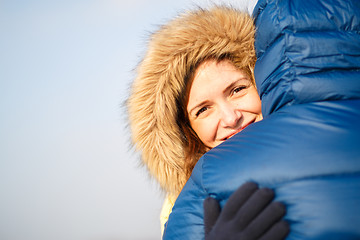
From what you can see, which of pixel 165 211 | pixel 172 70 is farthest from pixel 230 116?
pixel 165 211

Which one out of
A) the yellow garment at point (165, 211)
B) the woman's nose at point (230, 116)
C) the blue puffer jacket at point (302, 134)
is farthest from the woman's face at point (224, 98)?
the yellow garment at point (165, 211)

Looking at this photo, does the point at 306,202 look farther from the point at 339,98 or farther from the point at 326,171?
the point at 339,98

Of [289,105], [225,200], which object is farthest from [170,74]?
[225,200]

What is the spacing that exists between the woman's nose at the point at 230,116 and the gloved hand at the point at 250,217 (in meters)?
0.64

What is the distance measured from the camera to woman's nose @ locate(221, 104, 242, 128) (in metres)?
1.54

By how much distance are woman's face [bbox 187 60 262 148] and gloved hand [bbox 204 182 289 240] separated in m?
0.66

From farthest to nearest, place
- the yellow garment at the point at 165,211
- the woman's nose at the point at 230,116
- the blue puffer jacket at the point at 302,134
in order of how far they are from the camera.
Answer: the yellow garment at the point at 165,211
the woman's nose at the point at 230,116
the blue puffer jacket at the point at 302,134

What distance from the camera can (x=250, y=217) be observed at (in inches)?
36.2

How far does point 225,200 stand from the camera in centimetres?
99

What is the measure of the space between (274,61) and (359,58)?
0.29 metres

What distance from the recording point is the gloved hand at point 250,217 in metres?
0.88

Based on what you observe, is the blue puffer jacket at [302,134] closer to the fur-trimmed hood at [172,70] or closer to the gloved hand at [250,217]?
the gloved hand at [250,217]

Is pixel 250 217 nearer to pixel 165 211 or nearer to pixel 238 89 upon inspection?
pixel 238 89

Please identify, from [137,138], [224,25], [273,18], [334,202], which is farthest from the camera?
[137,138]
